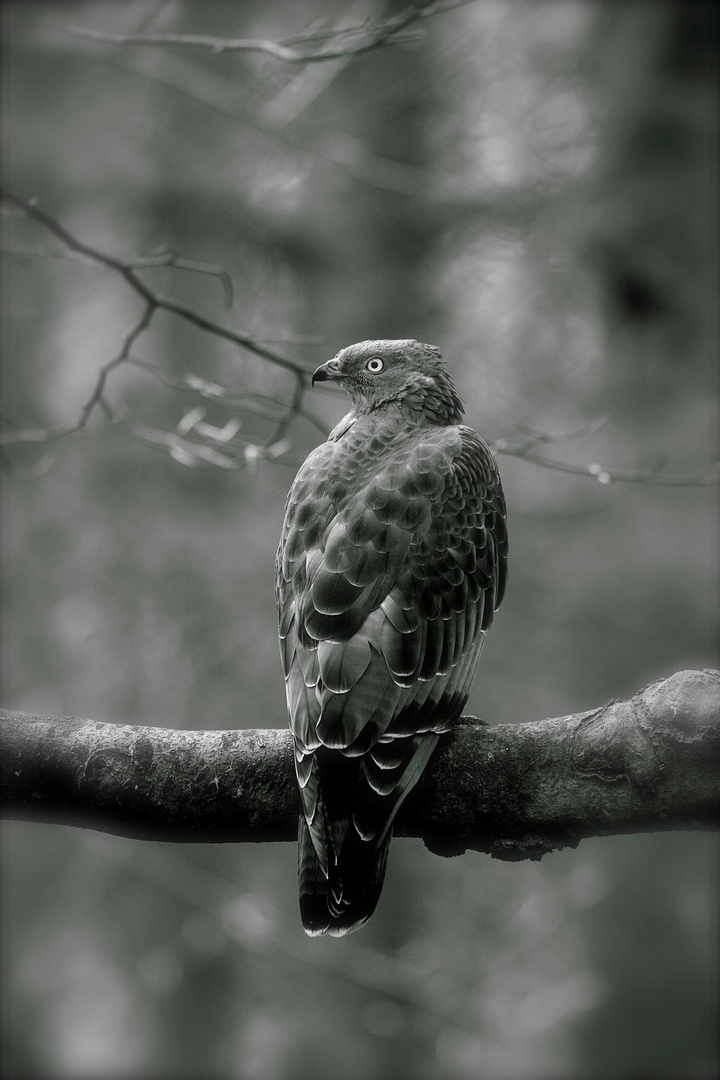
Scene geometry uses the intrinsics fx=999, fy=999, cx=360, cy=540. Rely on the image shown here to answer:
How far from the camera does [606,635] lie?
6320 mm

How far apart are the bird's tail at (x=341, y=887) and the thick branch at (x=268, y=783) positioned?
191 millimetres

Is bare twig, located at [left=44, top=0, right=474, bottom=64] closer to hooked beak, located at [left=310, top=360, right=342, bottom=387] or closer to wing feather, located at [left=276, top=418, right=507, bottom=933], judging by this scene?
hooked beak, located at [left=310, top=360, right=342, bottom=387]

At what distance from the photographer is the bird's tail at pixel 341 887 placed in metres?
2.14

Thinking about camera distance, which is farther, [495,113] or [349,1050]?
[495,113]

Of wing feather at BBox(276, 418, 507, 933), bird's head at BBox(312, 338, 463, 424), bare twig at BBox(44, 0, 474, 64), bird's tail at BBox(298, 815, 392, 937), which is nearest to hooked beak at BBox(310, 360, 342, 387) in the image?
bird's head at BBox(312, 338, 463, 424)

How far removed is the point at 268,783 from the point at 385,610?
1.65 ft

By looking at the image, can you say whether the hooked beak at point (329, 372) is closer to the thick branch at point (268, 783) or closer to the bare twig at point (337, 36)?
the bare twig at point (337, 36)

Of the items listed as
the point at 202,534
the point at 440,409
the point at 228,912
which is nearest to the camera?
the point at 440,409

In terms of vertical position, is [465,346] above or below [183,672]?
above

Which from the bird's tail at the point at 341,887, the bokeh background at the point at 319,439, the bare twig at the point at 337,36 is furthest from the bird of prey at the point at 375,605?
the bokeh background at the point at 319,439

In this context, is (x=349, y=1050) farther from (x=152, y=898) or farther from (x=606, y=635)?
(x=606, y=635)

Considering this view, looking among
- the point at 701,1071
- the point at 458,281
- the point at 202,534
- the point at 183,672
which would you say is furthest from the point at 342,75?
the point at 701,1071

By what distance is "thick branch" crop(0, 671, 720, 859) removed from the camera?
2170 mm

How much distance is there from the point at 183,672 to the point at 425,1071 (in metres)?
3.00
